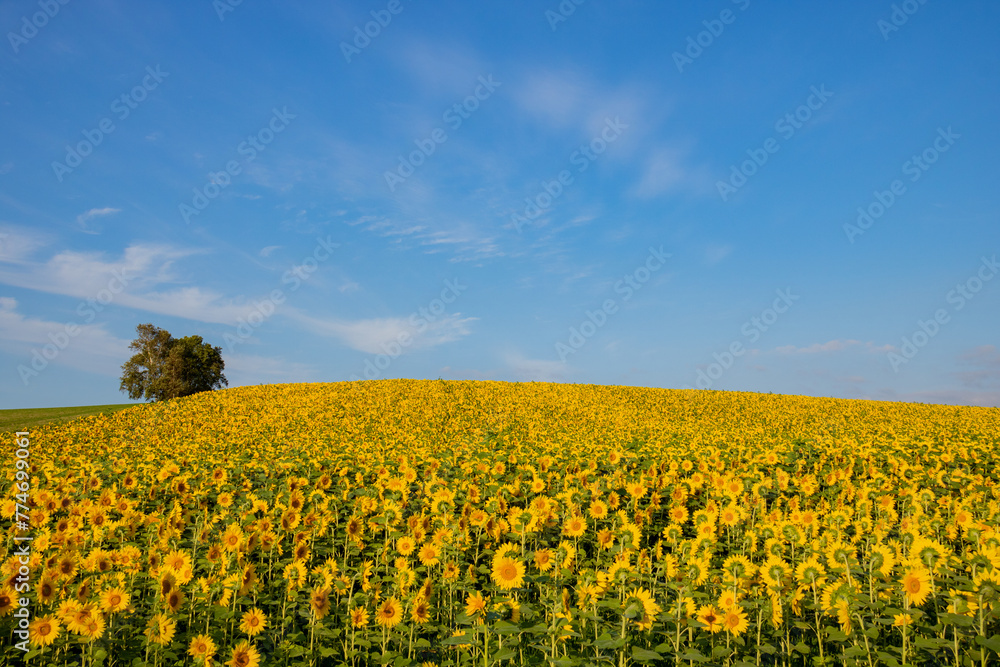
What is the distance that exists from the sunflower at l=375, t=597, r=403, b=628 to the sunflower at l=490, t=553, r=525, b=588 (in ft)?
2.97

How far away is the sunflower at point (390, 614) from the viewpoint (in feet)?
16.1

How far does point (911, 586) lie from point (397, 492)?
20.2 feet

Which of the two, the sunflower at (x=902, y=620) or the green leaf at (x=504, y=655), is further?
the sunflower at (x=902, y=620)

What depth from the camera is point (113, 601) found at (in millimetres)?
4547

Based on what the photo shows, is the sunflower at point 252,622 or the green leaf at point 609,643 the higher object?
the green leaf at point 609,643

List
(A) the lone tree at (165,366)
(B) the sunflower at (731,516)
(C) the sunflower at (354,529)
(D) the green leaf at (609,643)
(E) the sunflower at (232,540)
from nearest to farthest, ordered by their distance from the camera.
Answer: (D) the green leaf at (609,643), (E) the sunflower at (232,540), (C) the sunflower at (354,529), (B) the sunflower at (731,516), (A) the lone tree at (165,366)

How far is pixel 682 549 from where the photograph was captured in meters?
6.20

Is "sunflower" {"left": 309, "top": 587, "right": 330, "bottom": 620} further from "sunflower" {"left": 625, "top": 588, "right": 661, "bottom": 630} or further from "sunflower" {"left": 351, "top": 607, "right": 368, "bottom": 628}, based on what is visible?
"sunflower" {"left": 625, "top": 588, "right": 661, "bottom": 630}

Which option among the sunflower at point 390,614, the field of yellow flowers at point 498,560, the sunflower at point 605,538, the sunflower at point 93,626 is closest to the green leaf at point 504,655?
the field of yellow flowers at point 498,560

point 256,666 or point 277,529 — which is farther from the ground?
point 277,529

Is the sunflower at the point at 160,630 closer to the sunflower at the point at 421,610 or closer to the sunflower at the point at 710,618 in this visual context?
the sunflower at the point at 421,610

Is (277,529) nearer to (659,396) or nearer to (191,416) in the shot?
(191,416)

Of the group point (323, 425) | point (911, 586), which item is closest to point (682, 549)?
point (911, 586)

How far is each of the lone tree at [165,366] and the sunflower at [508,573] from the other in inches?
2390
